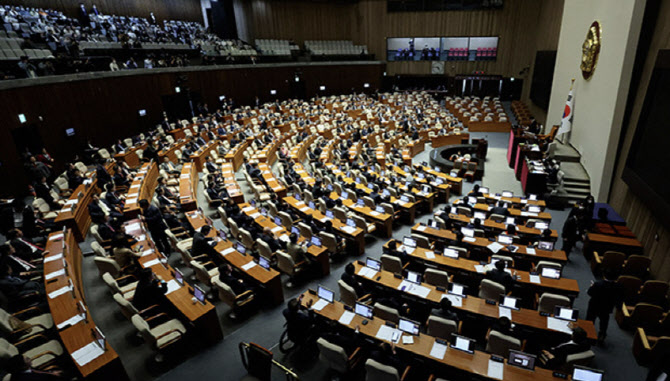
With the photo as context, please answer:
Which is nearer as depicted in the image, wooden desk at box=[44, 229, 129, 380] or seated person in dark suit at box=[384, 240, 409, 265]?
wooden desk at box=[44, 229, 129, 380]

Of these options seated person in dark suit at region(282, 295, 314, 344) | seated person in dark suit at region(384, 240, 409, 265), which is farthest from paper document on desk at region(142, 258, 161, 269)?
seated person in dark suit at region(384, 240, 409, 265)

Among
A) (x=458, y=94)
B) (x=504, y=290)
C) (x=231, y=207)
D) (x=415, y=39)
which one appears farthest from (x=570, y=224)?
(x=415, y=39)

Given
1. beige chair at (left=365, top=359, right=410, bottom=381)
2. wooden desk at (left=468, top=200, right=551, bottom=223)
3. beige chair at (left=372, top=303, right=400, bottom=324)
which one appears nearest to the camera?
beige chair at (left=365, top=359, right=410, bottom=381)

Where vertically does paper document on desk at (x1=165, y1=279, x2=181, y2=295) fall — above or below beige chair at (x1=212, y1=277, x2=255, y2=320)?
above

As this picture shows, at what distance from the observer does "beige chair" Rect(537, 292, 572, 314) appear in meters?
6.03

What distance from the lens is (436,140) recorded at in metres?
22.2

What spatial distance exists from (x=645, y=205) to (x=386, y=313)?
808 centimetres

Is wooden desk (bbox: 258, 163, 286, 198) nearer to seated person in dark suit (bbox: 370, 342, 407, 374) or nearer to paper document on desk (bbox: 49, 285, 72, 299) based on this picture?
paper document on desk (bbox: 49, 285, 72, 299)

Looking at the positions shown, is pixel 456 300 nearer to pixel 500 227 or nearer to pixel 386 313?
pixel 386 313

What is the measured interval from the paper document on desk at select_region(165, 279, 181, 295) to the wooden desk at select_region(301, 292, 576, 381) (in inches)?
112

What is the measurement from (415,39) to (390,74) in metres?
4.50

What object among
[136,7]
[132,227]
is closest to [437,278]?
[132,227]

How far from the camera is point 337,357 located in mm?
5172

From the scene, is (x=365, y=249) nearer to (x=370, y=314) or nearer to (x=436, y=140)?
(x=370, y=314)
